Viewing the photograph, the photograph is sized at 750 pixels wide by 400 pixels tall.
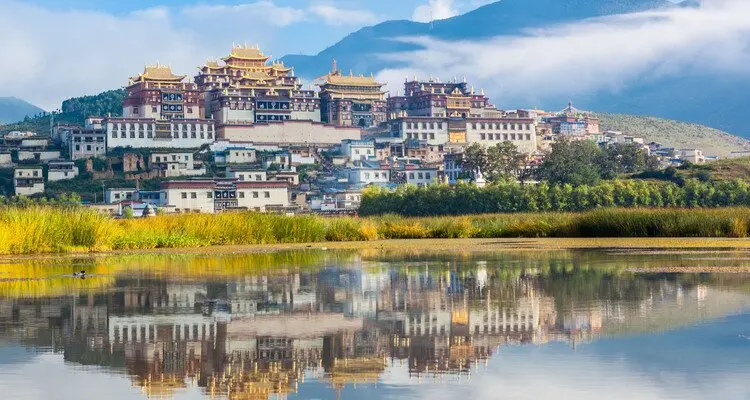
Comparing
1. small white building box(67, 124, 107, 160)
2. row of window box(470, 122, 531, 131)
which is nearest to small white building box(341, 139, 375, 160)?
row of window box(470, 122, 531, 131)

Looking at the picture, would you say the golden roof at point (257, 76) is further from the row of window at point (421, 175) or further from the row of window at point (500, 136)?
the row of window at point (421, 175)

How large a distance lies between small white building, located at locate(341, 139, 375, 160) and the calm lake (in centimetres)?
8482

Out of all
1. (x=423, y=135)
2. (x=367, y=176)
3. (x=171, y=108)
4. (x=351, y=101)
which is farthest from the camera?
(x=351, y=101)

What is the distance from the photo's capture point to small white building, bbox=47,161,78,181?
93.6 metres

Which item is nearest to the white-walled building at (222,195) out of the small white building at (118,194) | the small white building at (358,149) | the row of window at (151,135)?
the small white building at (118,194)

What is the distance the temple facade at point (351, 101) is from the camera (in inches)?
4636

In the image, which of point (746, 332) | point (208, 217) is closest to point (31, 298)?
point (746, 332)

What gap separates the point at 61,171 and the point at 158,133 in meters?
10.6

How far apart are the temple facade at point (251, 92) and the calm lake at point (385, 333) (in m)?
91.0

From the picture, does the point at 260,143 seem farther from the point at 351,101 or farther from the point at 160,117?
the point at 351,101

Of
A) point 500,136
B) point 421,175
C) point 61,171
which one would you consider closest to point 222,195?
point 61,171

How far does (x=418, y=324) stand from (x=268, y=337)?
1481mm

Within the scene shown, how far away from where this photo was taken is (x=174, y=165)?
96062 millimetres

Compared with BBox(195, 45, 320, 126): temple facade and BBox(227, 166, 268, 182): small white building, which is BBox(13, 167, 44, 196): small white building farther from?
BBox(195, 45, 320, 126): temple facade
